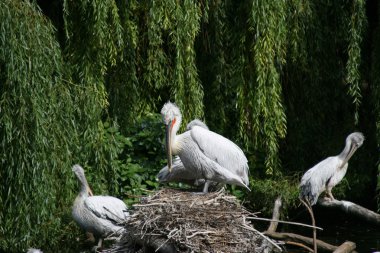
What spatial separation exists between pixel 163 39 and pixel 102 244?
2495 mm

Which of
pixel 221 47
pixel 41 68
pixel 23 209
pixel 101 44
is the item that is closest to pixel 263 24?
pixel 221 47

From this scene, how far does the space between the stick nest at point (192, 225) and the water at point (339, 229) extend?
4.25 m

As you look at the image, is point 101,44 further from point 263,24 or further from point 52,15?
point 263,24

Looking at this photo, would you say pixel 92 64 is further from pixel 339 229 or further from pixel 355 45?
pixel 339 229

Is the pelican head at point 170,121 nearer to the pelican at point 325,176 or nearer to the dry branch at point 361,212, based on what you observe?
the dry branch at point 361,212

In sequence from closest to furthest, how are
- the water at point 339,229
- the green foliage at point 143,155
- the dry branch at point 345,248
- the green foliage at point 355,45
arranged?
the dry branch at point 345,248 → the green foliage at point 355,45 → the green foliage at point 143,155 → the water at point 339,229

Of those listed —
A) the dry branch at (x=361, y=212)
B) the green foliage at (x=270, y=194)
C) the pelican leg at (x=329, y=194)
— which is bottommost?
the green foliage at (x=270, y=194)

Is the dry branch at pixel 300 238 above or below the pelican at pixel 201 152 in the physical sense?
below

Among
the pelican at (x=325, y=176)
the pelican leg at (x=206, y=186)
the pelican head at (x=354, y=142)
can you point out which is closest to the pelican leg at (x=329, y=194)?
the pelican at (x=325, y=176)

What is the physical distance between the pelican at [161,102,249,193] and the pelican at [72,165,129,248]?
1.02 m

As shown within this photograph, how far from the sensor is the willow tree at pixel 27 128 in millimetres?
9141

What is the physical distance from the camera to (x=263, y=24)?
35.4 feet

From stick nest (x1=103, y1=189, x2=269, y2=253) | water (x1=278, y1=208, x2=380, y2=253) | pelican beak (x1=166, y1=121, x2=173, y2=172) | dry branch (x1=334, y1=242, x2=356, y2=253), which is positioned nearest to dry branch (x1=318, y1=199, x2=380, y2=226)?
dry branch (x1=334, y1=242, x2=356, y2=253)

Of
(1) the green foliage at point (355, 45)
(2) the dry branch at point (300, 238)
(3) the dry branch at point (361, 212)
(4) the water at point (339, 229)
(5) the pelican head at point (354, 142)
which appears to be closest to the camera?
(3) the dry branch at point (361, 212)
